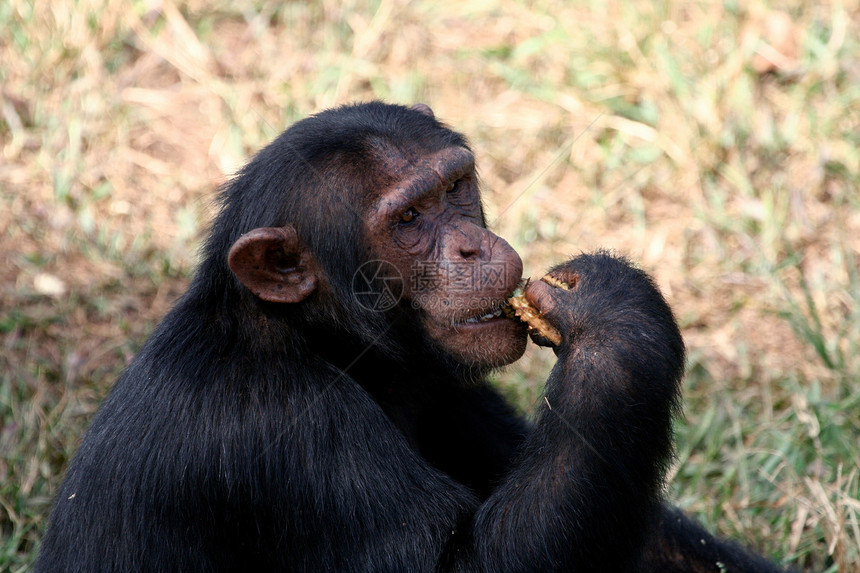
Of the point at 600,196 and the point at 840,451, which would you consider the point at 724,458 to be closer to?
the point at 840,451

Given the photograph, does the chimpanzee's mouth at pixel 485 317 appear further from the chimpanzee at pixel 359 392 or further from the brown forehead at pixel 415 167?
the brown forehead at pixel 415 167

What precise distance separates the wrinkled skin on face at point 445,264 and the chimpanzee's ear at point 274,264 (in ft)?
1.12

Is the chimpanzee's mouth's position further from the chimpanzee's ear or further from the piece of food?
the chimpanzee's ear

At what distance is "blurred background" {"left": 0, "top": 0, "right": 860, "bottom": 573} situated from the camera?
6656 mm

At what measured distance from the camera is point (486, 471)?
5223 millimetres

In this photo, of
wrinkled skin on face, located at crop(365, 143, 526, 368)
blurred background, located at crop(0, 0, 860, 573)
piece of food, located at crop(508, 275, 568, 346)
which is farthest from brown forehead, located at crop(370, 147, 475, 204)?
blurred background, located at crop(0, 0, 860, 573)

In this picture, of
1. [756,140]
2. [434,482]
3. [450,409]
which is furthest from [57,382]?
[756,140]

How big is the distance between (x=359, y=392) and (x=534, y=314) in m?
0.87

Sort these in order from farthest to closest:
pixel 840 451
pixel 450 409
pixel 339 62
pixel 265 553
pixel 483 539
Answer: pixel 339 62 → pixel 840 451 → pixel 450 409 → pixel 265 553 → pixel 483 539

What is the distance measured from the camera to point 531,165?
9242 mm

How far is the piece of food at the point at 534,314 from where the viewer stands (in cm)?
434

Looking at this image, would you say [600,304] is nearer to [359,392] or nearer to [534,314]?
[534,314]

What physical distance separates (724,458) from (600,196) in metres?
3.12

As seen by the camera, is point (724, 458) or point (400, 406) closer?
point (400, 406)
